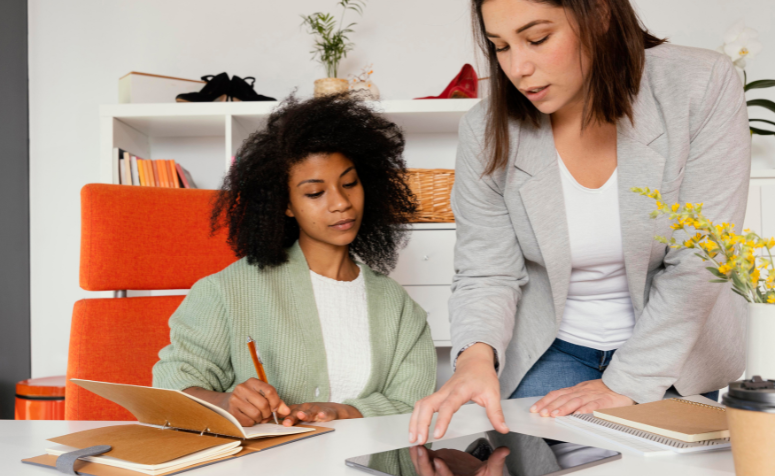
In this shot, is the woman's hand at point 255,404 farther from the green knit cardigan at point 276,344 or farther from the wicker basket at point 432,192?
the wicker basket at point 432,192

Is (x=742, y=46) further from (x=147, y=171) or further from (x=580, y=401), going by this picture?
(x=147, y=171)

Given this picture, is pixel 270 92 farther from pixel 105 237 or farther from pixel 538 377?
pixel 538 377

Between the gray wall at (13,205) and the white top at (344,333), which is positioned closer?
the white top at (344,333)

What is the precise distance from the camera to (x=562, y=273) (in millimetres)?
1006

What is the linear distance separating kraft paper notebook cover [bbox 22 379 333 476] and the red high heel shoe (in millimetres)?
1732

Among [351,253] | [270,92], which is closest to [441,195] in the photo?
[351,253]

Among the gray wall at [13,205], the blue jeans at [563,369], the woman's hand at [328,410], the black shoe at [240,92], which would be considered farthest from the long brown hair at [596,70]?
the gray wall at [13,205]

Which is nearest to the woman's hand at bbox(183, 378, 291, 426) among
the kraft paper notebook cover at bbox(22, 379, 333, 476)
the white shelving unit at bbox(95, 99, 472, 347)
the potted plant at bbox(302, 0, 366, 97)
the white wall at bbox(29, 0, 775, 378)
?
the kraft paper notebook cover at bbox(22, 379, 333, 476)

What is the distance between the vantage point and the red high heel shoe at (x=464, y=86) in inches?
89.2

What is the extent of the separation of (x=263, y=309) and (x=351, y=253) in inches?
14.8

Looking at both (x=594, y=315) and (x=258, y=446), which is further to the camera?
(x=594, y=315)

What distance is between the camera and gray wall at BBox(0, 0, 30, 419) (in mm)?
2480

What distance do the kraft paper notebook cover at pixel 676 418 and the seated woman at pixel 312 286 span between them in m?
0.48

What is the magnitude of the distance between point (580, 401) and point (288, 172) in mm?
781
